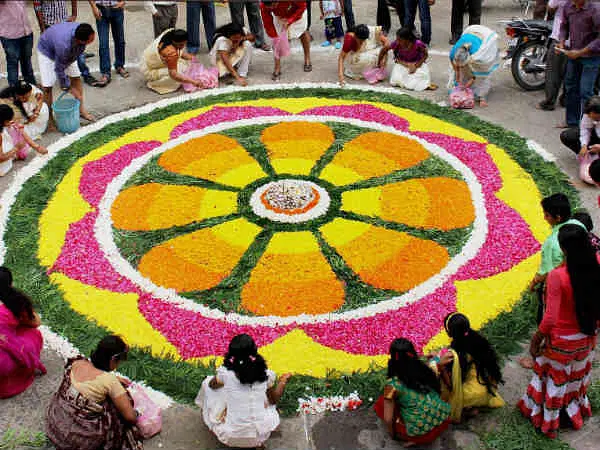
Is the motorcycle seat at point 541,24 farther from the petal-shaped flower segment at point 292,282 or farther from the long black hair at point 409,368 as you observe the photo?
the long black hair at point 409,368

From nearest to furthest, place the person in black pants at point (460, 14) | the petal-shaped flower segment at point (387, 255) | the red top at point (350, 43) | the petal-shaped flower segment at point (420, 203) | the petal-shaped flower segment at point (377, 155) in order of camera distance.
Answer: the petal-shaped flower segment at point (387, 255) → the petal-shaped flower segment at point (420, 203) → the petal-shaped flower segment at point (377, 155) → the red top at point (350, 43) → the person in black pants at point (460, 14)

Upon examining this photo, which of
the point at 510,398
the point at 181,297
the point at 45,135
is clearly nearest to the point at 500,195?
the point at 510,398

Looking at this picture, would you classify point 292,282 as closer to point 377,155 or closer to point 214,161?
point 214,161

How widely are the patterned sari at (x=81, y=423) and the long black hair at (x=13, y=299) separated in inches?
39.6

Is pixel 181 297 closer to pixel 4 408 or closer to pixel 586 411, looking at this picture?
pixel 4 408

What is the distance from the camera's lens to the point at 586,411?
18.8ft

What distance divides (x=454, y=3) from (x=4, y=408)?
35.9 feet

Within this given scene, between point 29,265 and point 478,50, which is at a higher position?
point 478,50

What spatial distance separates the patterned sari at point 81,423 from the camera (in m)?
5.17

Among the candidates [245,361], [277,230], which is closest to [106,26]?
[277,230]

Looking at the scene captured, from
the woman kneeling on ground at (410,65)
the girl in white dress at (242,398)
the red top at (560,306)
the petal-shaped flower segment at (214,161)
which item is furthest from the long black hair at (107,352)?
the woman kneeling on ground at (410,65)

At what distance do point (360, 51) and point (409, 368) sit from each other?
26.2 feet

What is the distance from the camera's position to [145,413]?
564 centimetres

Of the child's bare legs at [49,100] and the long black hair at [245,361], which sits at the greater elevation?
the child's bare legs at [49,100]
